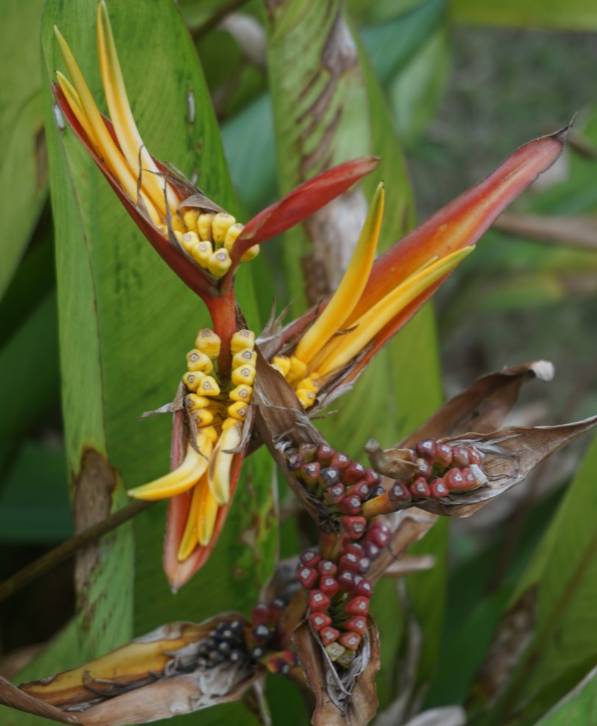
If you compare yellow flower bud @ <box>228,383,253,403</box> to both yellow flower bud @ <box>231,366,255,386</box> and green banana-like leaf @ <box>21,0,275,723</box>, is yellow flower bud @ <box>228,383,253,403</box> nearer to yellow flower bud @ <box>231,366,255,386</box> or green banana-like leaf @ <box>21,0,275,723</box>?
yellow flower bud @ <box>231,366,255,386</box>

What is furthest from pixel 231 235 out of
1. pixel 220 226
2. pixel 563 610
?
pixel 563 610

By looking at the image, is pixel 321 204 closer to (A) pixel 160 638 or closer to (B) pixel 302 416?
(B) pixel 302 416

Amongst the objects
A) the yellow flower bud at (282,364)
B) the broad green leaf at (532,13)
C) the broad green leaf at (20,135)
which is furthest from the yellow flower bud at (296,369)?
the broad green leaf at (532,13)

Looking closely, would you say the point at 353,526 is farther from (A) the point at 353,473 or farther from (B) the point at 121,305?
(B) the point at 121,305

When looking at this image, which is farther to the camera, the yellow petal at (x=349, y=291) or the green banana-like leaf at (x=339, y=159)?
the green banana-like leaf at (x=339, y=159)

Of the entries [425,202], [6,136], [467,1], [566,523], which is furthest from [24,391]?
[425,202]

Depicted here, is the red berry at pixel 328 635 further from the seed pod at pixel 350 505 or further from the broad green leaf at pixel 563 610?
the broad green leaf at pixel 563 610
